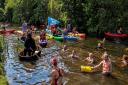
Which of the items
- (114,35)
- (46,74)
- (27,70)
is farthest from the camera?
(114,35)

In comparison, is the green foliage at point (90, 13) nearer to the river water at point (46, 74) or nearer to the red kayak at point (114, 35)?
the red kayak at point (114, 35)

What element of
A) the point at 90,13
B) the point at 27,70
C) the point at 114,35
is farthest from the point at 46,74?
the point at 90,13

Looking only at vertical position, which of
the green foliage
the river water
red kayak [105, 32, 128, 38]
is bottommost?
the river water

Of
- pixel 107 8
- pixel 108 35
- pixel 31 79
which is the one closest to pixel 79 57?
pixel 31 79

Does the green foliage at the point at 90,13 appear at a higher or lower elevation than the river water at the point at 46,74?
higher

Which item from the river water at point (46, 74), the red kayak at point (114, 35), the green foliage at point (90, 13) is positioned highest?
the green foliage at point (90, 13)

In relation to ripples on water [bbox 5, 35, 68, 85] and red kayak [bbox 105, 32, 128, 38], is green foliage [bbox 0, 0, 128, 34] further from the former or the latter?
ripples on water [bbox 5, 35, 68, 85]

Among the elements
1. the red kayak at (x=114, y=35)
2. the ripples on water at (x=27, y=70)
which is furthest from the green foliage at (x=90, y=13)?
the ripples on water at (x=27, y=70)

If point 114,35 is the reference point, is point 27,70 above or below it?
below

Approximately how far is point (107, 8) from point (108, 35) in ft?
13.2

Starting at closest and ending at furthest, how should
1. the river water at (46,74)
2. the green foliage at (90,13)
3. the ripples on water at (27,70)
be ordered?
the ripples on water at (27,70) → the river water at (46,74) → the green foliage at (90,13)

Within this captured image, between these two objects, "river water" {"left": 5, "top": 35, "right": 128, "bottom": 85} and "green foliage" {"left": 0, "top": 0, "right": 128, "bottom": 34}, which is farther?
"green foliage" {"left": 0, "top": 0, "right": 128, "bottom": 34}

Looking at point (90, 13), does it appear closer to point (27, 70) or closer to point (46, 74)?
point (27, 70)

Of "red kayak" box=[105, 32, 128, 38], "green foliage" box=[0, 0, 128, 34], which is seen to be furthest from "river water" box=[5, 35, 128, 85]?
"green foliage" box=[0, 0, 128, 34]
